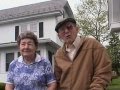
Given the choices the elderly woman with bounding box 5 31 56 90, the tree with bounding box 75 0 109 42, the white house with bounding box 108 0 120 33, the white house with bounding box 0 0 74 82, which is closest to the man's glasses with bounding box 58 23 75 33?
the elderly woman with bounding box 5 31 56 90

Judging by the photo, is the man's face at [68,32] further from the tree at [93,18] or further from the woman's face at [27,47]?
the tree at [93,18]

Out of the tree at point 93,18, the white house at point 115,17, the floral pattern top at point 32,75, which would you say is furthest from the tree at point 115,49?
the floral pattern top at point 32,75

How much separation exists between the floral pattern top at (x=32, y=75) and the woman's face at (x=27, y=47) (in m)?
0.12

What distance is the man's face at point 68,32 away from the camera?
3.52 m

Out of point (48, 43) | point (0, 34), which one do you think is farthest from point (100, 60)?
point (0, 34)

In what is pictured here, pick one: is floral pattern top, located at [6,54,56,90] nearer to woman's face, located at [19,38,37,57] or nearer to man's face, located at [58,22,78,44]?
woman's face, located at [19,38,37,57]

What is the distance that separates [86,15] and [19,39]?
103 ft

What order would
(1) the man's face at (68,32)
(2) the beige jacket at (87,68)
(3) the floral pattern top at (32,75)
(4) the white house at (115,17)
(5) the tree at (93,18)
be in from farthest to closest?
1. (5) the tree at (93,18)
2. (4) the white house at (115,17)
3. (3) the floral pattern top at (32,75)
4. (1) the man's face at (68,32)
5. (2) the beige jacket at (87,68)

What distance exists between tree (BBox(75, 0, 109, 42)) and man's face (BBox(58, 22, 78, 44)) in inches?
1124

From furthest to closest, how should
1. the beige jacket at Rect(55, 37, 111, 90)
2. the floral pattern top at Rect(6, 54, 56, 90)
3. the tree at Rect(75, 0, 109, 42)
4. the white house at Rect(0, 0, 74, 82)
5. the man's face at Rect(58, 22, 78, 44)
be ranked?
the tree at Rect(75, 0, 109, 42)
the white house at Rect(0, 0, 74, 82)
the floral pattern top at Rect(6, 54, 56, 90)
the man's face at Rect(58, 22, 78, 44)
the beige jacket at Rect(55, 37, 111, 90)

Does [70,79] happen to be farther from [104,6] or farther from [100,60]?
[104,6]

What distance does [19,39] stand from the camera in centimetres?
379

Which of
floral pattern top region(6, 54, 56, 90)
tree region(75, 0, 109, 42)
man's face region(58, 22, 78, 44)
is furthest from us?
tree region(75, 0, 109, 42)

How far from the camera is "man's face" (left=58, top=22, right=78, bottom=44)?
352cm
